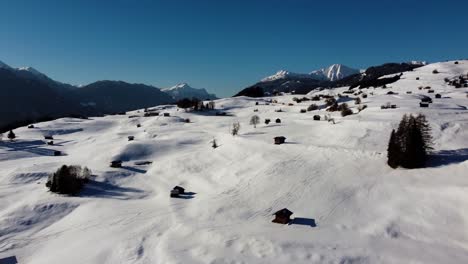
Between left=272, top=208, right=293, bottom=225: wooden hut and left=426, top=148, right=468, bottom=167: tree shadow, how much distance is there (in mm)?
11175

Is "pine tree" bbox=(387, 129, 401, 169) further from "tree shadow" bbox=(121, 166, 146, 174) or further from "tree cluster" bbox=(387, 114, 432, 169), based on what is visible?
"tree shadow" bbox=(121, 166, 146, 174)

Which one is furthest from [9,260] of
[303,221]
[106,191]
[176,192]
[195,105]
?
[195,105]

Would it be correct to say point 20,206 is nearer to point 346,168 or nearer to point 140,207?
point 140,207

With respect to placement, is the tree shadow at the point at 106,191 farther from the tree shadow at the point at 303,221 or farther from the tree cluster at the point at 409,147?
the tree cluster at the point at 409,147

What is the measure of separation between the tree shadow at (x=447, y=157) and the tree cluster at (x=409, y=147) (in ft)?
1.61

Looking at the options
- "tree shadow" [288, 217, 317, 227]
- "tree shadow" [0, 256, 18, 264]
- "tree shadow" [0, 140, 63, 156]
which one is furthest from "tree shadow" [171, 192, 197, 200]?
"tree shadow" [0, 140, 63, 156]

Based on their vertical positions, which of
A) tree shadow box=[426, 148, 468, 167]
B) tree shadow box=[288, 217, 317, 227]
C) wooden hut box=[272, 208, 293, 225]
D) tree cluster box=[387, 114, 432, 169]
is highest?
tree cluster box=[387, 114, 432, 169]

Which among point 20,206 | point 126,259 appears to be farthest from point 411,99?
point 20,206

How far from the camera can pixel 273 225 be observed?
2031 cm

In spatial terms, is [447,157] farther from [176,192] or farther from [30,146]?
[30,146]

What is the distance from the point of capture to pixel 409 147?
24.3m

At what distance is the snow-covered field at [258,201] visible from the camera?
57.3 feet

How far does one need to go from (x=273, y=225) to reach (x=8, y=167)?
105ft

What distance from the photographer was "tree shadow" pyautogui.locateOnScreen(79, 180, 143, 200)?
95.6 ft
